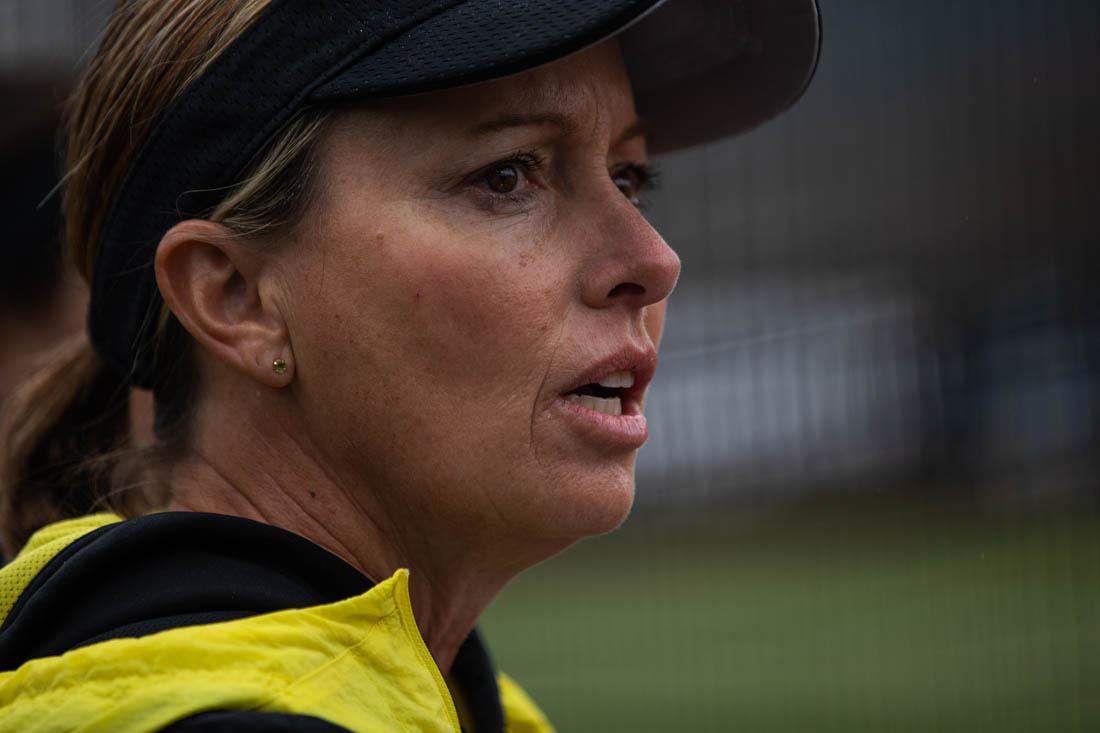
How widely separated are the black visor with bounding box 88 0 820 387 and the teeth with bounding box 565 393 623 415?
400 millimetres

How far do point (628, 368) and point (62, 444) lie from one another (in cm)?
91

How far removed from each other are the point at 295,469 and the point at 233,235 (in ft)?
0.99

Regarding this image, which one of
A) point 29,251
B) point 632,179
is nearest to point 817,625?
point 29,251

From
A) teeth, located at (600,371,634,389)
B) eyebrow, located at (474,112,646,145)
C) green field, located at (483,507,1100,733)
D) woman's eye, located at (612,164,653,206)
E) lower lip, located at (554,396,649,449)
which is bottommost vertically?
green field, located at (483,507,1100,733)

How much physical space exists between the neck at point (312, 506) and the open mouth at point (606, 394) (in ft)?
0.77

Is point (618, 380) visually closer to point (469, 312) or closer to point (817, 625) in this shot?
point (469, 312)

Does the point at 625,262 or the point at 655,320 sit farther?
the point at 655,320

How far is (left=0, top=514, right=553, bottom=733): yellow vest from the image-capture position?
1.18 meters

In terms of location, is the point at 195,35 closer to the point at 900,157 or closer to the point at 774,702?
the point at 900,157

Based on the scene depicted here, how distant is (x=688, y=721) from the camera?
626 cm

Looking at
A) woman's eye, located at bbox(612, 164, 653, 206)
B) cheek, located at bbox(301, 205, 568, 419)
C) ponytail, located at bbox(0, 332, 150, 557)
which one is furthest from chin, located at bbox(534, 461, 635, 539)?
ponytail, located at bbox(0, 332, 150, 557)

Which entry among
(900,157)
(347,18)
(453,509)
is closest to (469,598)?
(453,509)

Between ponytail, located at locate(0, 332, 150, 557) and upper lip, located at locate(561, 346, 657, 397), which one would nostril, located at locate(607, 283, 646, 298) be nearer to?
upper lip, located at locate(561, 346, 657, 397)

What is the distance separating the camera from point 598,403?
1.63m
